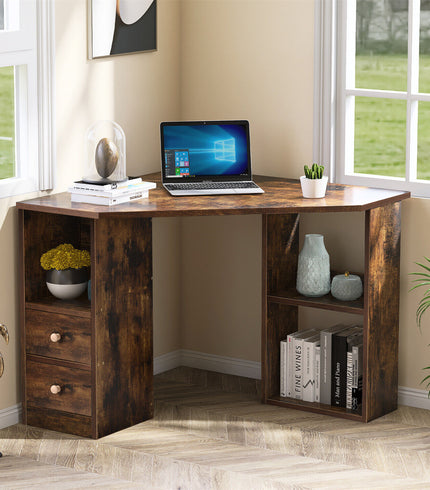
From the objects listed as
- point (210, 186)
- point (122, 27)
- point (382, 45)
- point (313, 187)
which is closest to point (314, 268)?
point (313, 187)

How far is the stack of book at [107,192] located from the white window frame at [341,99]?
88 centimetres

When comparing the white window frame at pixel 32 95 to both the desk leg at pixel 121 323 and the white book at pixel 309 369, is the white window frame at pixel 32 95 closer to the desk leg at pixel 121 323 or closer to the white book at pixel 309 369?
the desk leg at pixel 121 323

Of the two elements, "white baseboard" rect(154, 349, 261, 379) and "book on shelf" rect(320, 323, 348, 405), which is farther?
"white baseboard" rect(154, 349, 261, 379)

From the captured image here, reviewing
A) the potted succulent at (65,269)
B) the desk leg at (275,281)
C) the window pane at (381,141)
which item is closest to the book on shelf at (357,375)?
the desk leg at (275,281)

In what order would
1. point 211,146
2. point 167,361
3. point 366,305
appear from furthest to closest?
point 167,361, point 211,146, point 366,305

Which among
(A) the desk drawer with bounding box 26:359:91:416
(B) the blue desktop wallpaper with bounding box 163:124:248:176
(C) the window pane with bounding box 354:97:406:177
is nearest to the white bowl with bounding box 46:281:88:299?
(A) the desk drawer with bounding box 26:359:91:416

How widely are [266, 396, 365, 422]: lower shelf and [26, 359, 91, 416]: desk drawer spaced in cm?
84

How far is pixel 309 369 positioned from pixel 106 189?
117cm

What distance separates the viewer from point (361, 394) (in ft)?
13.2

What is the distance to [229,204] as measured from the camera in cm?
370

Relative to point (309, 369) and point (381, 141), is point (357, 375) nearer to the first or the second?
point (309, 369)

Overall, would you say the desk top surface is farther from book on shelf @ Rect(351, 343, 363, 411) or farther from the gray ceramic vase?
book on shelf @ Rect(351, 343, 363, 411)

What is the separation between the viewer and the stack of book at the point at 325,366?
4008 mm

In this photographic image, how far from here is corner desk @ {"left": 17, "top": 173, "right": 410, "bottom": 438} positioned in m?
3.68
